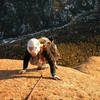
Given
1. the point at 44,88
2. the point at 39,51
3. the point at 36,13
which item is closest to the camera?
the point at 44,88

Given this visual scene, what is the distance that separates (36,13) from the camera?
35656 millimetres

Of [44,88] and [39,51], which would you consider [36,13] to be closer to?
[39,51]

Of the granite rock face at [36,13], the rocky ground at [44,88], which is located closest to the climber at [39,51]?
the rocky ground at [44,88]

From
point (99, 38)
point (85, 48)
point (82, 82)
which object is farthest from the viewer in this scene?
point (99, 38)

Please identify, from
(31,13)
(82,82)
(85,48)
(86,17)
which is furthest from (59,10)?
(82,82)

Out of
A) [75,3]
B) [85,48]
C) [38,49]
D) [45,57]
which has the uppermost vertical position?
[75,3]

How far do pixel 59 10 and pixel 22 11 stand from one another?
11.2 m

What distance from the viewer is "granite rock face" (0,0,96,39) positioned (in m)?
31.9

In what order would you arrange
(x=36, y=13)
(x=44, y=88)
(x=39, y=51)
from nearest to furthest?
1. (x=44, y=88)
2. (x=39, y=51)
3. (x=36, y=13)

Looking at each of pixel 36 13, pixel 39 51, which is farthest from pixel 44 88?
pixel 36 13

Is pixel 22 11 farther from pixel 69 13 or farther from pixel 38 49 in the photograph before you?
pixel 38 49

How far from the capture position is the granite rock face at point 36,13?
105ft

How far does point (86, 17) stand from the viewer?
2969 centimetres

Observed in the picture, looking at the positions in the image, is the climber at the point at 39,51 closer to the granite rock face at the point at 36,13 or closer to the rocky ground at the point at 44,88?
the rocky ground at the point at 44,88
